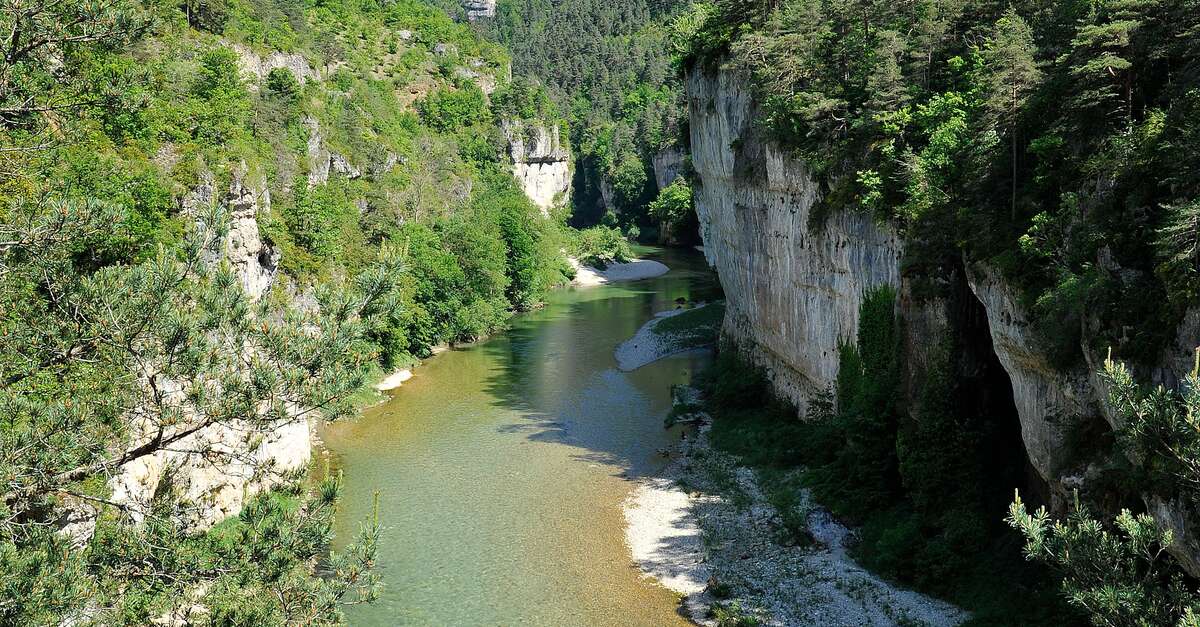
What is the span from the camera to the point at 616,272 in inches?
2739

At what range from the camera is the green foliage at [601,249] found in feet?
236

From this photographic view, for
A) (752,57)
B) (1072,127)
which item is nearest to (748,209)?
(752,57)

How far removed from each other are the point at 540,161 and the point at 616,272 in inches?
862

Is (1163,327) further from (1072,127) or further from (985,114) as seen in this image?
(985,114)

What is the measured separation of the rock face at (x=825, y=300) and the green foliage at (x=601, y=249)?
2662 cm

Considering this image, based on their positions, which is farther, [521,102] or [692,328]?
[521,102]

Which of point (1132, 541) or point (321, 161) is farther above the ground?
point (321, 161)

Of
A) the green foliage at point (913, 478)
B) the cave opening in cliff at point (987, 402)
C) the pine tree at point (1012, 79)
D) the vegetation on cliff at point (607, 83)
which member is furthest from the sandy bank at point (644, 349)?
the vegetation on cliff at point (607, 83)

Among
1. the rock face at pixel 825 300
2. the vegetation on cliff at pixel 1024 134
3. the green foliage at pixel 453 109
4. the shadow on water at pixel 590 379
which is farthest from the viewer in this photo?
the green foliage at pixel 453 109

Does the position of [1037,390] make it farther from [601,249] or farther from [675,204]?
[675,204]

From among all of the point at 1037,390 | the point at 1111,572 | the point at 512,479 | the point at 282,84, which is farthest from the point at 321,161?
the point at 1111,572

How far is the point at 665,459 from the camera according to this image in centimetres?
2930

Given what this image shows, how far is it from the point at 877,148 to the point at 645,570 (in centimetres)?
1284

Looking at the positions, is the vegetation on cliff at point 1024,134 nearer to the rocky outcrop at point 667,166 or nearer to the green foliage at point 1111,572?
the green foliage at point 1111,572
